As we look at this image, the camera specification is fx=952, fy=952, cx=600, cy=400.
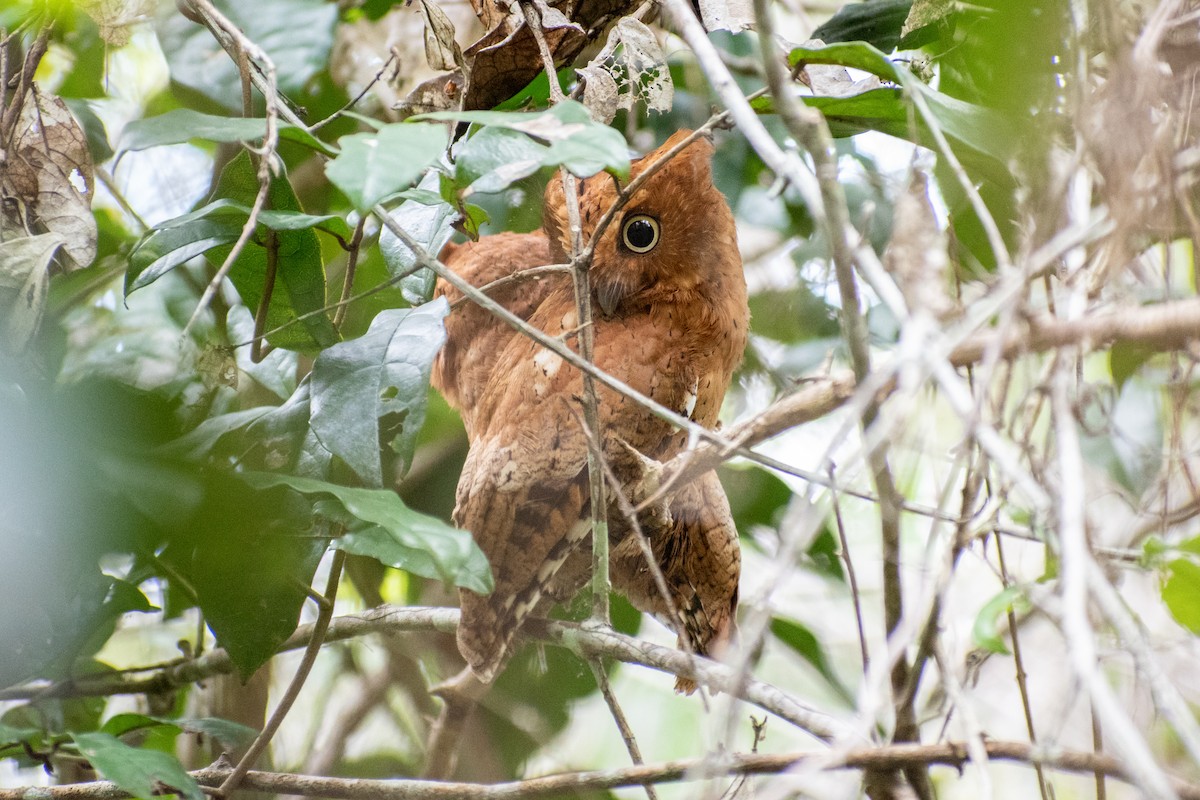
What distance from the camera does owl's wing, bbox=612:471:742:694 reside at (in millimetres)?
1234

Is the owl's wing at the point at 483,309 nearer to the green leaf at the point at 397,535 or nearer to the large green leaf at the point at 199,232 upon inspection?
the large green leaf at the point at 199,232

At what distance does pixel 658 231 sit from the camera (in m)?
1.22

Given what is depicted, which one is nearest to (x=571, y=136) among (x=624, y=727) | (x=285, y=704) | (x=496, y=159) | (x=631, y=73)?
(x=496, y=159)

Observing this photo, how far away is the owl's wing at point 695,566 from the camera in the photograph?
1.23m

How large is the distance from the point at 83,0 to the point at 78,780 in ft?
4.10

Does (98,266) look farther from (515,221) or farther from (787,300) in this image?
(787,300)

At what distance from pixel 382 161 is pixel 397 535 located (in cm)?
32

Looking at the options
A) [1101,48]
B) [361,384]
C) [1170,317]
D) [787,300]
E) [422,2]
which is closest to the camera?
[1170,317]

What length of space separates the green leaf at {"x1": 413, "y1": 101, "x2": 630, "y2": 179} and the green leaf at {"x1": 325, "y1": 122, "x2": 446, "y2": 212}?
50mm

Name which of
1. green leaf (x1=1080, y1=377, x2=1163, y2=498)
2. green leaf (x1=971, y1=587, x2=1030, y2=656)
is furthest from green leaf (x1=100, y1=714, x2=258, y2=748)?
green leaf (x1=1080, y1=377, x2=1163, y2=498)

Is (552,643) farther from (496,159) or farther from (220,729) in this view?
(496,159)

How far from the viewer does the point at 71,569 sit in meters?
1.01

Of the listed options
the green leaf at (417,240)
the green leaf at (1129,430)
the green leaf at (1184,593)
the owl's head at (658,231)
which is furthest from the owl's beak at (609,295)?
the green leaf at (1129,430)

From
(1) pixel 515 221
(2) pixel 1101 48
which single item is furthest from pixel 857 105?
(1) pixel 515 221
